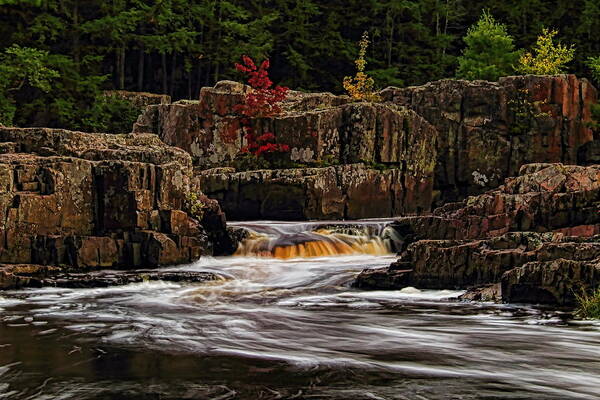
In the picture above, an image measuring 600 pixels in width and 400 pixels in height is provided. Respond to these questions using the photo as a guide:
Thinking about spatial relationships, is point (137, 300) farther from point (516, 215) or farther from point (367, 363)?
point (516, 215)

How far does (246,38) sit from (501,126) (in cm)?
1749

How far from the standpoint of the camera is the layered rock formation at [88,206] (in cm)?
1306

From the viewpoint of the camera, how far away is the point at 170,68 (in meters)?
38.2

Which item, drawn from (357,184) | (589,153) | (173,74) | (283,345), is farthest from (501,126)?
(283,345)

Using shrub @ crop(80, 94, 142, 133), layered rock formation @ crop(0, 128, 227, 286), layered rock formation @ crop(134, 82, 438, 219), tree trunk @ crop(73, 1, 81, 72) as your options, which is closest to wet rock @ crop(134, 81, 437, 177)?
layered rock formation @ crop(134, 82, 438, 219)

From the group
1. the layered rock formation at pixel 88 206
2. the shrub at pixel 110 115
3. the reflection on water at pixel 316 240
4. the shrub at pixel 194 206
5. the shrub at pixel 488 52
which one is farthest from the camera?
the shrub at pixel 488 52

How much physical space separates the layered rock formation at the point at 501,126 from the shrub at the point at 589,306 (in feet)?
56.3

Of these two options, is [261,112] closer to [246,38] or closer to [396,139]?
[396,139]

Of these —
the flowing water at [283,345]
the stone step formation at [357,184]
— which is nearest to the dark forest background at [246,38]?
the stone step formation at [357,184]

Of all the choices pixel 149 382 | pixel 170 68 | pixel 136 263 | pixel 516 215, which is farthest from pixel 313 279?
pixel 170 68

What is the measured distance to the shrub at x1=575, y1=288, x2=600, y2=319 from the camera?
9023 millimetres

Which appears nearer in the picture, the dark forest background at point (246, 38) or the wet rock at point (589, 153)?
the wet rock at point (589, 153)

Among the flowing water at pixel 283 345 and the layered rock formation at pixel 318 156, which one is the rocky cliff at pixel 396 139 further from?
the flowing water at pixel 283 345

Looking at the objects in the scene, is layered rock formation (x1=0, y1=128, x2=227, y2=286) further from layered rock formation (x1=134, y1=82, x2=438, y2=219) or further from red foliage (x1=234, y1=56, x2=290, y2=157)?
red foliage (x1=234, y1=56, x2=290, y2=157)
